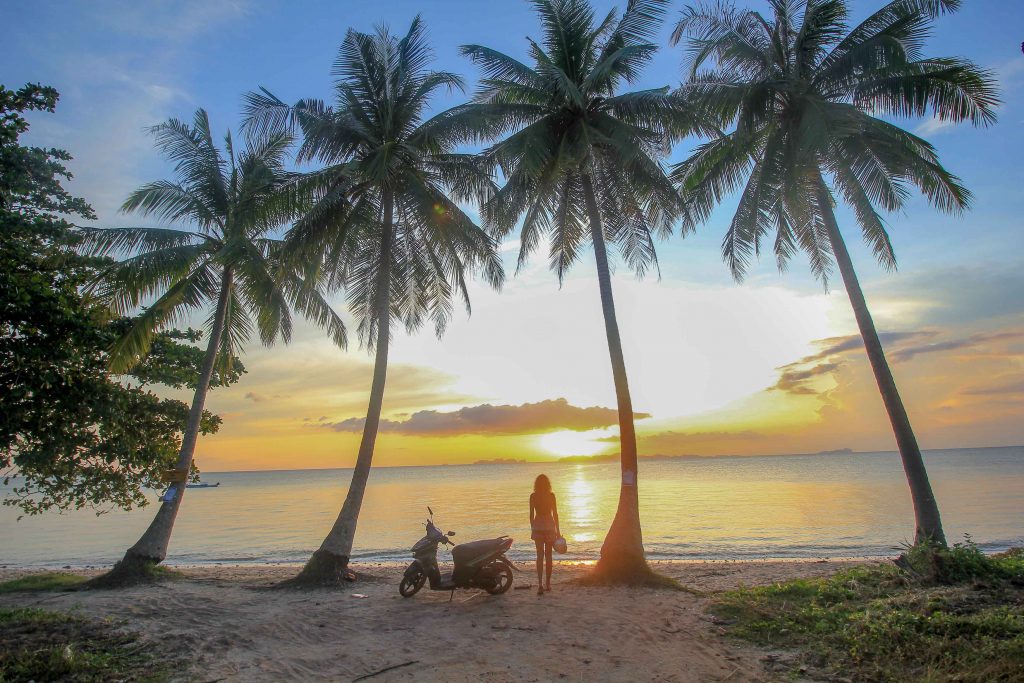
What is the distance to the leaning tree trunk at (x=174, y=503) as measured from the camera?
1188 centimetres

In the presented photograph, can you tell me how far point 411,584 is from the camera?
10.1 m

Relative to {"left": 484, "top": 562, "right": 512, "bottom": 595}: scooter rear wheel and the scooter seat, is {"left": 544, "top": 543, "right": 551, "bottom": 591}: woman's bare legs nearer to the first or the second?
{"left": 484, "top": 562, "right": 512, "bottom": 595}: scooter rear wheel

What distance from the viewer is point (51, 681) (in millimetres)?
5859

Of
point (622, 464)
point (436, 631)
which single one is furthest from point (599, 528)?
point (436, 631)

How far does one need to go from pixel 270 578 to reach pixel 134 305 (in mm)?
7071

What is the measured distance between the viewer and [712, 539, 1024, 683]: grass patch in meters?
5.59

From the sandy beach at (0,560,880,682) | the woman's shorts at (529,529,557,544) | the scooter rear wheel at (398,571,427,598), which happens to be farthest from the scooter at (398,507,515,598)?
the woman's shorts at (529,529,557,544)

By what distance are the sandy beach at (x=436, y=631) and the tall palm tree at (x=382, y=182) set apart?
12.0 ft

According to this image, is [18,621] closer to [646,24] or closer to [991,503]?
[646,24]

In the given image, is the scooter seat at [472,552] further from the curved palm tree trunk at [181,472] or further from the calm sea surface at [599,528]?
the calm sea surface at [599,528]

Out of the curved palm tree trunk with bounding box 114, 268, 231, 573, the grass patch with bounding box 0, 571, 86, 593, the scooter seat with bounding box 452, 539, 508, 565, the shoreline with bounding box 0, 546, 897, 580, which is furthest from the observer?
the shoreline with bounding box 0, 546, 897, 580

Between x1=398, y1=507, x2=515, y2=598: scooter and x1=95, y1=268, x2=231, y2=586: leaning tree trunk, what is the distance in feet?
19.7

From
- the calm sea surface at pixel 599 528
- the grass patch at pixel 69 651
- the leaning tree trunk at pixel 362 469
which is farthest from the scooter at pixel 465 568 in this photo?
the calm sea surface at pixel 599 528

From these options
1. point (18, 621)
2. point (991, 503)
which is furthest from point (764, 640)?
point (991, 503)
